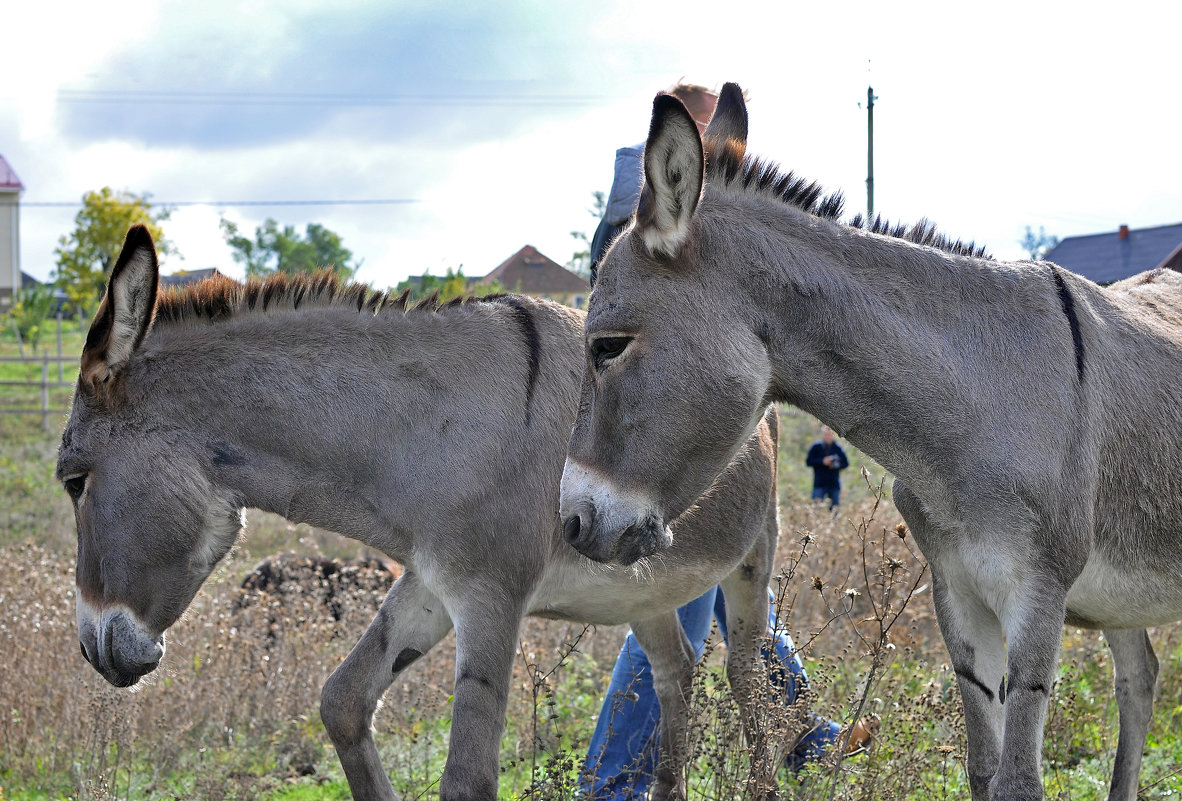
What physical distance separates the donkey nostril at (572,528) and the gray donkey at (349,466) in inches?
21.0

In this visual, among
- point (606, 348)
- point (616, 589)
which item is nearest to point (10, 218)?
point (616, 589)

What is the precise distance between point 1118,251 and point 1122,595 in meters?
41.3

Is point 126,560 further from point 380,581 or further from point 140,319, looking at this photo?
point 380,581

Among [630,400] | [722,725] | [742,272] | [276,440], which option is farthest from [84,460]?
[722,725]

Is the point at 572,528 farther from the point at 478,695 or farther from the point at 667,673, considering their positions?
the point at 667,673

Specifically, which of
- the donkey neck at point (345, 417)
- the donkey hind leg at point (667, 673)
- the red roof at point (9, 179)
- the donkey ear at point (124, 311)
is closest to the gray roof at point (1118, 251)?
the donkey hind leg at point (667, 673)

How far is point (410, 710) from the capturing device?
5277mm

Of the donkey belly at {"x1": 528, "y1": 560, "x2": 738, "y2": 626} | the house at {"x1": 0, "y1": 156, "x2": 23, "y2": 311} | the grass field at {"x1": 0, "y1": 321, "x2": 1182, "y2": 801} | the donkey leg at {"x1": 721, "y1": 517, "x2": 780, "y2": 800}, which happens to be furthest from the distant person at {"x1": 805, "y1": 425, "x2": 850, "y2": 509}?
the house at {"x1": 0, "y1": 156, "x2": 23, "y2": 311}

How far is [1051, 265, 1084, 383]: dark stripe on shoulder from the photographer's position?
2.61 metres

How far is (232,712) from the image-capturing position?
5270mm

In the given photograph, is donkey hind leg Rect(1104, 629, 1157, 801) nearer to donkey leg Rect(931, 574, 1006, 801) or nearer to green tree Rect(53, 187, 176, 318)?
donkey leg Rect(931, 574, 1006, 801)

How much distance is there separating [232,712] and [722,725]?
2.94m

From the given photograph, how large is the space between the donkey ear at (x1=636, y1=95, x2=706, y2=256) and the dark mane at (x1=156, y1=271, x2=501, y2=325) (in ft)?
3.85

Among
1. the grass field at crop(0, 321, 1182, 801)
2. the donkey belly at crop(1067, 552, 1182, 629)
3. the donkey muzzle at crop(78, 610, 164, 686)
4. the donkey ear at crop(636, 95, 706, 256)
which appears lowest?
the grass field at crop(0, 321, 1182, 801)
